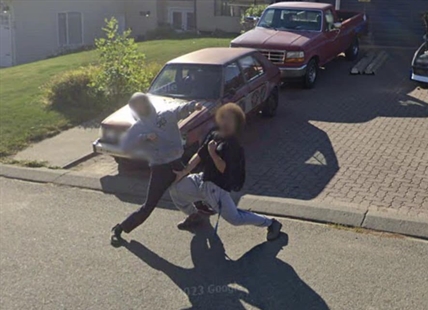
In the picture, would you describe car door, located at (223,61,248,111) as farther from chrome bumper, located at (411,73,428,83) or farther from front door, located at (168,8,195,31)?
front door, located at (168,8,195,31)

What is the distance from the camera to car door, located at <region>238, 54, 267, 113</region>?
31.3 feet

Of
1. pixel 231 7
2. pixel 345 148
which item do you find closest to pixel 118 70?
pixel 345 148

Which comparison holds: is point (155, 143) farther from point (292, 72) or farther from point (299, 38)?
point (299, 38)

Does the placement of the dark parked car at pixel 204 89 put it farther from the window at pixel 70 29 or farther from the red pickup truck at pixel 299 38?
the window at pixel 70 29

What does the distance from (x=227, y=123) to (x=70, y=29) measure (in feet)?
84.9

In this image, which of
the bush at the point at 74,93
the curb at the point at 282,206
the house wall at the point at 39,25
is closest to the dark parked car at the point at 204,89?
the curb at the point at 282,206

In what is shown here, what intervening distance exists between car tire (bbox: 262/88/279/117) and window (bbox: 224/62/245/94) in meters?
1.24

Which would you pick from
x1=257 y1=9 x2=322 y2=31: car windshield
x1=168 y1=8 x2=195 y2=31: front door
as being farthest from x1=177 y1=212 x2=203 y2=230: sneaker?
x1=168 y1=8 x2=195 y2=31: front door

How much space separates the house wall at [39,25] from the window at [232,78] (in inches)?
790

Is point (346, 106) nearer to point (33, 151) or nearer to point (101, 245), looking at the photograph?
point (33, 151)

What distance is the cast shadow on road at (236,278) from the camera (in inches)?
180

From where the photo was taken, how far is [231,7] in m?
28.0

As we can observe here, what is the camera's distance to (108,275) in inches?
200

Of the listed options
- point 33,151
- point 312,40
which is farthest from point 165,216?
point 312,40
